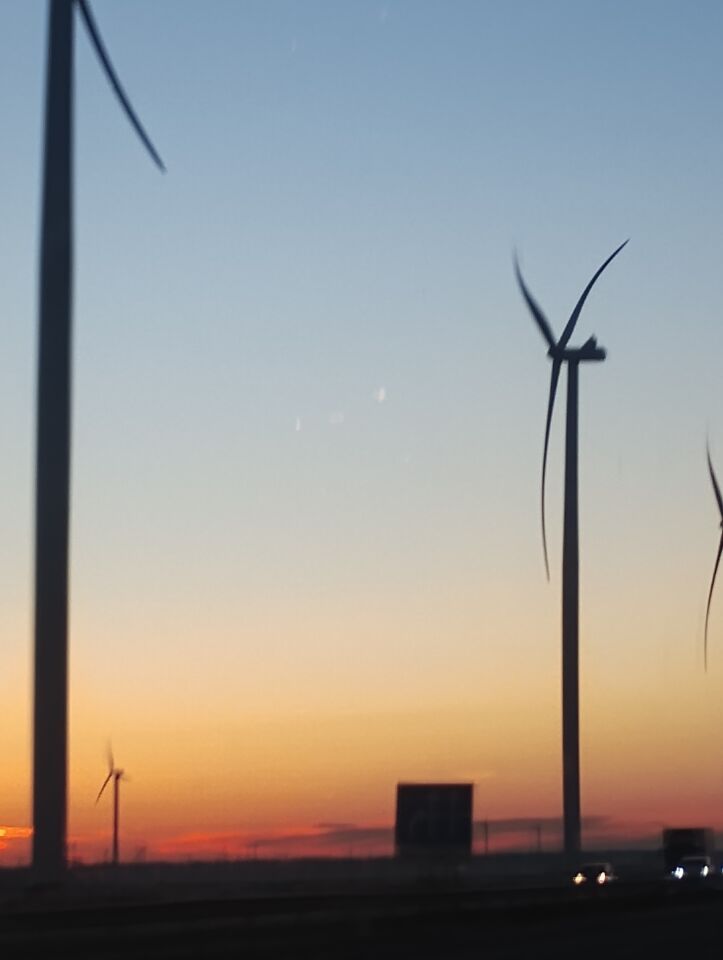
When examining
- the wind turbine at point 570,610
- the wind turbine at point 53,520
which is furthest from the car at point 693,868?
the wind turbine at point 53,520

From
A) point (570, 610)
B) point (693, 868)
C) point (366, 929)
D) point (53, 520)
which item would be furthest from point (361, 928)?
point (693, 868)

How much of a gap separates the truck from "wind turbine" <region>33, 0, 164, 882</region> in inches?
2940

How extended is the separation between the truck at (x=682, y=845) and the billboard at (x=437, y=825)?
62398 mm

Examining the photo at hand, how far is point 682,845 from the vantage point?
111 m

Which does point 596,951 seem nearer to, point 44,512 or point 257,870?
point 44,512

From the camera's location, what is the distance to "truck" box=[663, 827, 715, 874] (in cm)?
10900

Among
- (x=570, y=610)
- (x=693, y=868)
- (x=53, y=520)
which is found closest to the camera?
(x=53, y=520)

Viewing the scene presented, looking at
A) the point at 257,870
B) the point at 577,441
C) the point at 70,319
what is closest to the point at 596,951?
the point at 70,319

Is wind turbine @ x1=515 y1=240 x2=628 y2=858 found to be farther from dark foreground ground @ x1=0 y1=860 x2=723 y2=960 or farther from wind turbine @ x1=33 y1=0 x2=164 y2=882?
wind turbine @ x1=33 y1=0 x2=164 y2=882

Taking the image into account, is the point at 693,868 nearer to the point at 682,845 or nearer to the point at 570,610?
the point at 682,845

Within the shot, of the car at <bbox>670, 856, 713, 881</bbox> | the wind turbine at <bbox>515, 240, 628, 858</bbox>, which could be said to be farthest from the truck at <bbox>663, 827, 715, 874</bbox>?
the wind turbine at <bbox>515, 240, 628, 858</bbox>

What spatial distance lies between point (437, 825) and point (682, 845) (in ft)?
218

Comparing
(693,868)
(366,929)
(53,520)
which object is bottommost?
(693,868)

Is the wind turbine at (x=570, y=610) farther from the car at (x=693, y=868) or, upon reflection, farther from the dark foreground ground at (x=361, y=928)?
the car at (x=693, y=868)
